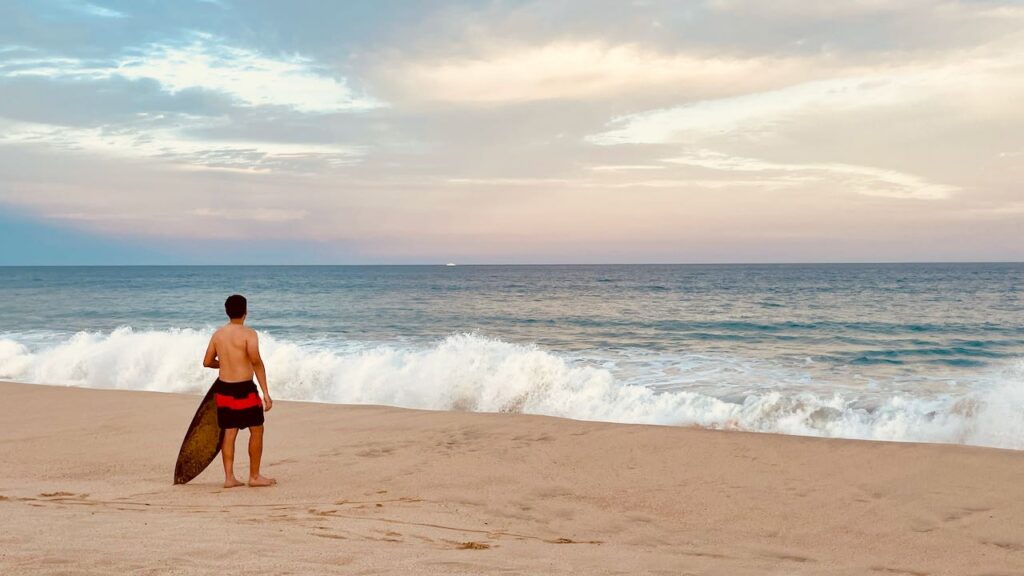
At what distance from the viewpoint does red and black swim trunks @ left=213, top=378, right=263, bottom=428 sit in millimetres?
6641

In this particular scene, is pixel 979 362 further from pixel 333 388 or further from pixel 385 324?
Result: pixel 385 324

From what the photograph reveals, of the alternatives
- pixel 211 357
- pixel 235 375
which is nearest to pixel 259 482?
pixel 235 375

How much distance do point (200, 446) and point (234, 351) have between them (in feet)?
4.18

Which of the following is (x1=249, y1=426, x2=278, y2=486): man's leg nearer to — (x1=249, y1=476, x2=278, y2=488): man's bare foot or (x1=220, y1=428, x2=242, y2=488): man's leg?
(x1=249, y1=476, x2=278, y2=488): man's bare foot

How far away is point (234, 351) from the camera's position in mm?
6559

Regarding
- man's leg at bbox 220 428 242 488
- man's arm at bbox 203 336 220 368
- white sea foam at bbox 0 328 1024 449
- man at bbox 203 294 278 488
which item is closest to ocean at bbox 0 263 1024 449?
white sea foam at bbox 0 328 1024 449

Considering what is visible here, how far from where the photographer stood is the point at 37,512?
5430 millimetres

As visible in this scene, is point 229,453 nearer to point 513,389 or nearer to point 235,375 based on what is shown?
point 235,375

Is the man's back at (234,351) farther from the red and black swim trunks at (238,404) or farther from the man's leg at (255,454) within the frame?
the man's leg at (255,454)

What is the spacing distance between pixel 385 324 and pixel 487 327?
16.1ft

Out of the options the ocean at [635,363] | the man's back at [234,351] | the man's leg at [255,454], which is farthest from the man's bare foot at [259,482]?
the ocean at [635,363]

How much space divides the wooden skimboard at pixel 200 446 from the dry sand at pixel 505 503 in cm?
18

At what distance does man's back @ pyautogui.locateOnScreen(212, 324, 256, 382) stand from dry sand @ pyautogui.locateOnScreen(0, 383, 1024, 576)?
44.4 inches

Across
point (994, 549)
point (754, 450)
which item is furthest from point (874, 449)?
point (994, 549)
